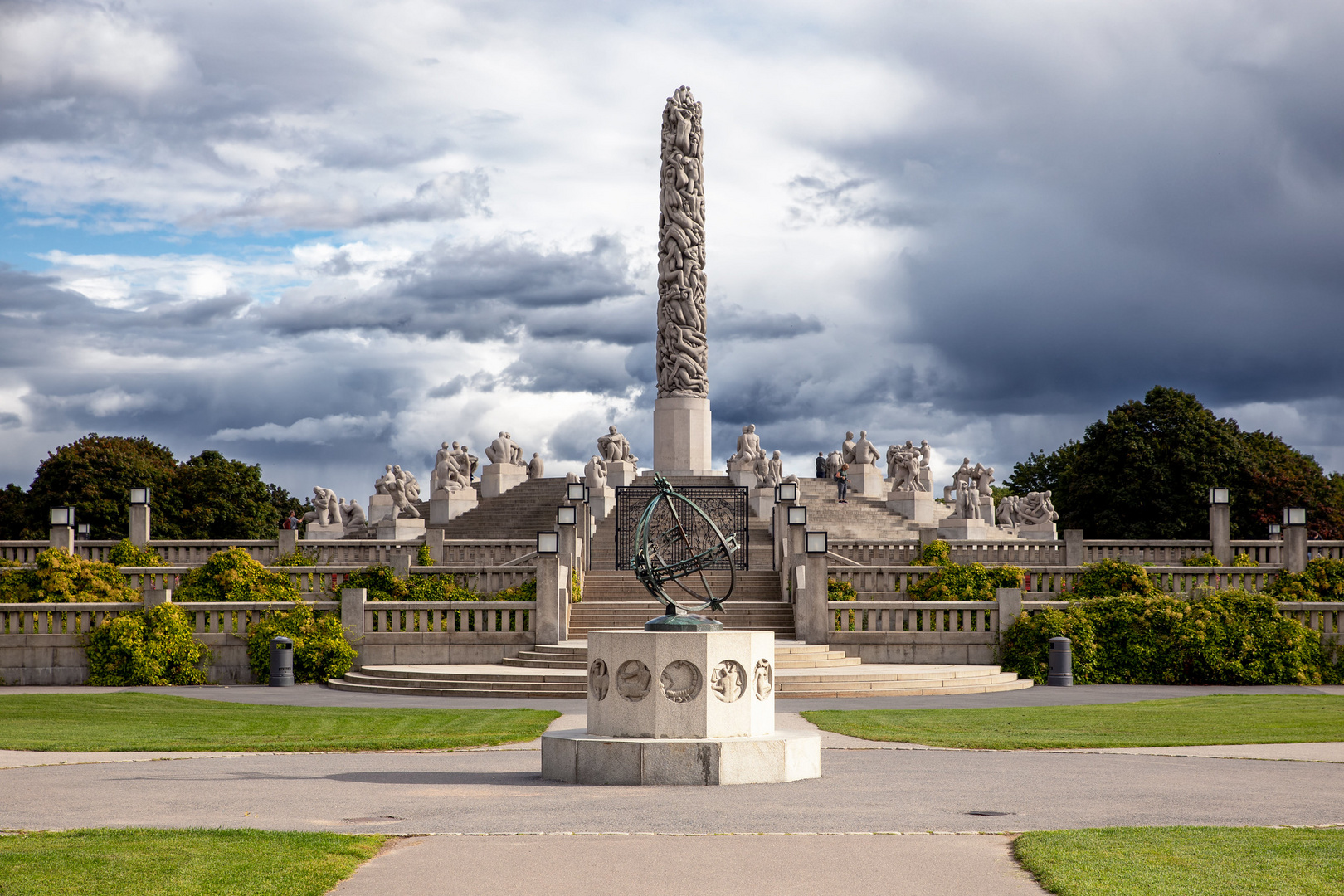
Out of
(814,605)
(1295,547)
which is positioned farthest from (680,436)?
(814,605)

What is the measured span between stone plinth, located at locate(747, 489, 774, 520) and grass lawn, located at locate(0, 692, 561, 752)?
28.0 metres

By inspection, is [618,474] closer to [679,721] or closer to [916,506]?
[916,506]

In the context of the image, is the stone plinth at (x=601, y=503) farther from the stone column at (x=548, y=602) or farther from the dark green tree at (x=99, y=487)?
the dark green tree at (x=99, y=487)

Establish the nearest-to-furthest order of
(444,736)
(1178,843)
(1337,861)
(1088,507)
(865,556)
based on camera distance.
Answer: (1337,861) < (1178,843) < (444,736) < (865,556) < (1088,507)

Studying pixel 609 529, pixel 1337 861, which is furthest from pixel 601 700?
pixel 609 529

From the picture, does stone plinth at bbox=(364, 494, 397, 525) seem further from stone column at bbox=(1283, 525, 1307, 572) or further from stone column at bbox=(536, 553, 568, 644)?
stone column at bbox=(1283, 525, 1307, 572)

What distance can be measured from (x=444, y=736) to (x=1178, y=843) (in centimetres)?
1147

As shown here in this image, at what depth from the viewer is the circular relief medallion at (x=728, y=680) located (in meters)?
15.0

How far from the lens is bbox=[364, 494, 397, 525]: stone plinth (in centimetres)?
5900

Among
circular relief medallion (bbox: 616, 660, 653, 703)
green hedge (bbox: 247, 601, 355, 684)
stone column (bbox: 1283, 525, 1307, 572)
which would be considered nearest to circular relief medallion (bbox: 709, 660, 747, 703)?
circular relief medallion (bbox: 616, 660, 653, 703)

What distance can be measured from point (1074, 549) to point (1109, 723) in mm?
22564

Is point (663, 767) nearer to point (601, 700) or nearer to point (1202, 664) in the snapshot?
point (601, 700)

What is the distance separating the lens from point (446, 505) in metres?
58.0

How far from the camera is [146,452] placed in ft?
263
